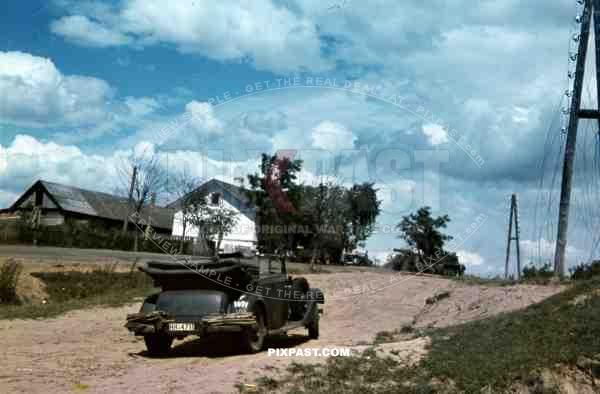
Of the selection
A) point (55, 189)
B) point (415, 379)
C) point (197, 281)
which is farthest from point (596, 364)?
point (55, 189)

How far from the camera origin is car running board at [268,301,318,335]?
11.5m

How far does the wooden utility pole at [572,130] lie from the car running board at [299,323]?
27.3 ft

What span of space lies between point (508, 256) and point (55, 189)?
36.2 meters

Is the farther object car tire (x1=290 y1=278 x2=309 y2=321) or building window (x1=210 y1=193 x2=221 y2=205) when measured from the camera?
building window (x1=210 y1=193 x2=221 y2=205)

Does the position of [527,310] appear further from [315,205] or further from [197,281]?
[315,205]

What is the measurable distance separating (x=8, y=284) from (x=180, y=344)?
8244 millimetres

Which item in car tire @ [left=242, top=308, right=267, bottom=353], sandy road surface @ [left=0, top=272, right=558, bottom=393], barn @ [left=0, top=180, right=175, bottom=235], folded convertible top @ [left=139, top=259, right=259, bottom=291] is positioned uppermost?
barn @ [left=0, top=180, right=175, bottom=235]

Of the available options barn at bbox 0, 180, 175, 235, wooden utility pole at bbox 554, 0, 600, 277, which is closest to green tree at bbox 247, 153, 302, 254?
barn at bbox 0, 180, 175, 235

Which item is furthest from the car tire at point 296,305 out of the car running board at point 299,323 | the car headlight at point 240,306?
the car headlight at point 240,306

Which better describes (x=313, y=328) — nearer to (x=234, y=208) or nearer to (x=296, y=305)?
(x=296, y=305)

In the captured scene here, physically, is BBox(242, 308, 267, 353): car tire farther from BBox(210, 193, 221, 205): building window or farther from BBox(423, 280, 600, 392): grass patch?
BBox(210, 193, 221, 205): building window

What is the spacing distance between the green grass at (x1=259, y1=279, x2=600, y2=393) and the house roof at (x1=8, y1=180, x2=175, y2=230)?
43520 millimetres

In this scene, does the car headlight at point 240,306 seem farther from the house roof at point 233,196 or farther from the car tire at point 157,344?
→ the house roof at point 233,196

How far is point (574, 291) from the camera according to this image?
35.9 ft
